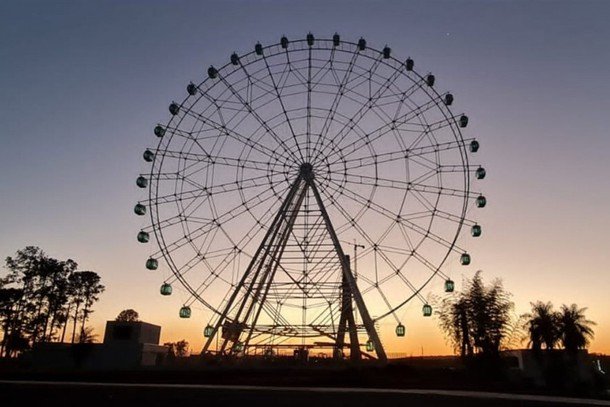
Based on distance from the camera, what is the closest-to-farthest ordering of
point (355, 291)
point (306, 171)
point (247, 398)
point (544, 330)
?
point (247, 398) → point (355, 291) → point (306, 171) → point (544, 330)

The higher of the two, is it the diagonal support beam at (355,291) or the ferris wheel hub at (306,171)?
the ferris wheel hub at (306,171)

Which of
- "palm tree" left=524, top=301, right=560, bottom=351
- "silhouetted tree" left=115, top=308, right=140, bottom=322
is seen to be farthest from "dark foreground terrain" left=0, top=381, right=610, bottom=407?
"silhouetted tree" left=115, top=308, right=140, bottom=322

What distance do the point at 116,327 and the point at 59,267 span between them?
887 inches

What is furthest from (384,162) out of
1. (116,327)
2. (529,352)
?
(116,327)

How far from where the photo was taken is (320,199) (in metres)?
30.5

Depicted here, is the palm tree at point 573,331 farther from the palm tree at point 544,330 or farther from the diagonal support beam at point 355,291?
the diagonal support beam at point 355,291

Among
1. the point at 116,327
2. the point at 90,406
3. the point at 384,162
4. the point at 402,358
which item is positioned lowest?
the point at 90,406

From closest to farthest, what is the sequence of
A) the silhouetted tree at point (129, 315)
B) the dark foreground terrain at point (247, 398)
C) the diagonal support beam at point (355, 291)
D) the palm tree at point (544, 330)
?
the dark foreground terrain at point (247, 398) → the diagonal support beam at point (355, 291) → the palm tree at point (544, 330) → the silhouetted tree at point (129, 315)

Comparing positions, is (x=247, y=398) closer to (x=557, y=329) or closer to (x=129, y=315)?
(x=557, y=329)

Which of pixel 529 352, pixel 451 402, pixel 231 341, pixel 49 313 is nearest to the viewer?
pixel 451 402

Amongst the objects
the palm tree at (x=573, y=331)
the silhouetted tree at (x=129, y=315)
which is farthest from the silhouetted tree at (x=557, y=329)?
the silhouetted tree at (x=129, y=315)

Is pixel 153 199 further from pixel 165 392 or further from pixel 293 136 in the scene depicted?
pixel 165 392

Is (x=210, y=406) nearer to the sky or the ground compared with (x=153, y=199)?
nearer to the ground

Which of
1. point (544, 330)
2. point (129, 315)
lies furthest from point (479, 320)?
point (129, 315)
